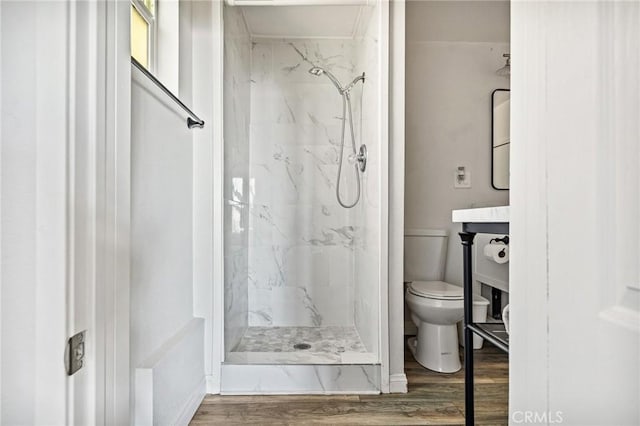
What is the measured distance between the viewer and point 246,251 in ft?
9.14

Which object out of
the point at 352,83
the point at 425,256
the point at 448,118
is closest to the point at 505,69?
the point at 448,118

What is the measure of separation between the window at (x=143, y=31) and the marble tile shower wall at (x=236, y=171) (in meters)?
0.39

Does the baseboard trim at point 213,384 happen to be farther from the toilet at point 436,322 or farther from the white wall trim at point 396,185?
the toilet at point 436,322

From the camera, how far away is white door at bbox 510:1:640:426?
1.10 feet

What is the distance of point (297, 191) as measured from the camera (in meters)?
2.87

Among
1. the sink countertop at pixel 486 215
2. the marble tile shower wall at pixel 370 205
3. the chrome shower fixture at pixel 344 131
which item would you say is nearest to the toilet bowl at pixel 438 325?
the marble tile shower wall at pixel 370 205

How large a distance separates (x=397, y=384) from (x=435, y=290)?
0.63 m

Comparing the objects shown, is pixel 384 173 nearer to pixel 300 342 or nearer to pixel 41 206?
pixel 300 342

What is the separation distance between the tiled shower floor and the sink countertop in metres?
1.02

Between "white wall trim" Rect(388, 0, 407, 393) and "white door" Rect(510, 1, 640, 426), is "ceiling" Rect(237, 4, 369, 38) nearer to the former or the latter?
"white wall trim" Rect(388, 0, 407, 393)

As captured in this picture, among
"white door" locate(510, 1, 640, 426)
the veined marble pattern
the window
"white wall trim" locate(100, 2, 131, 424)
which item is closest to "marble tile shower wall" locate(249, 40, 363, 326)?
the veined marble pattern

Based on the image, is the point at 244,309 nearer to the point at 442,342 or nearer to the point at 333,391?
the point at 333,391

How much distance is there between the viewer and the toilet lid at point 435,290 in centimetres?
221

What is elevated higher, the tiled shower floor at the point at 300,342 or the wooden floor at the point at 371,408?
the tiled shower floor at the point at 300,342
